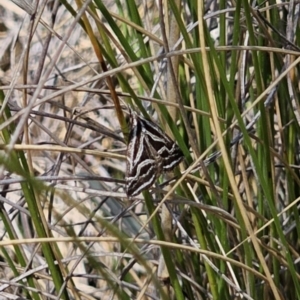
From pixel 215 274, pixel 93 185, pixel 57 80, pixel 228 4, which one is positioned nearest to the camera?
pixel 215 274

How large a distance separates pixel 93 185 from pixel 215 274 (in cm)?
58

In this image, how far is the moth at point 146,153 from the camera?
27.7 inches

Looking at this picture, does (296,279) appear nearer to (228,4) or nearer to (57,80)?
(228,4)

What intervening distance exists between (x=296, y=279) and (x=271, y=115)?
0.25 meters

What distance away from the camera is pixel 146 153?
28.5 inches

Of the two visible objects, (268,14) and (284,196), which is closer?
(268,14)

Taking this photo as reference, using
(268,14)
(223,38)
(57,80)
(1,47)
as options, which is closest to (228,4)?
(268,14)

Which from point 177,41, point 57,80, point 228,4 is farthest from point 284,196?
point 57,80

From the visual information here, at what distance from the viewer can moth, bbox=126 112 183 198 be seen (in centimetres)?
70

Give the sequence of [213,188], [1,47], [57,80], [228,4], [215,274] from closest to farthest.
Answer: [213,188] → [215,274] → [228,4] → [57,80] → [1,47]

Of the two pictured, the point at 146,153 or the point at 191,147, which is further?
the point at 191,147

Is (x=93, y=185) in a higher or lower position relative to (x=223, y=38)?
lower

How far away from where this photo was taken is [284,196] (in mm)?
1185

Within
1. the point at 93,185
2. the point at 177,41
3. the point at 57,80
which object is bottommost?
the point at 93,185
